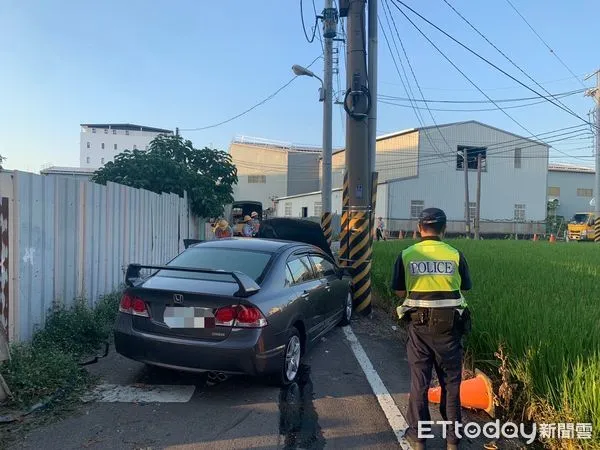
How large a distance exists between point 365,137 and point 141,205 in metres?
4.32

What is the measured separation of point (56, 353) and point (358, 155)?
5.92 metres

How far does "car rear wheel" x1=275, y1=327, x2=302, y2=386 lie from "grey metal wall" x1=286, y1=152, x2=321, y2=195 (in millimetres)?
55618

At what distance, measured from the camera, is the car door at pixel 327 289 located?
6562 mm

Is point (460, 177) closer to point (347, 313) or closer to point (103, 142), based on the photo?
point (347, 313)

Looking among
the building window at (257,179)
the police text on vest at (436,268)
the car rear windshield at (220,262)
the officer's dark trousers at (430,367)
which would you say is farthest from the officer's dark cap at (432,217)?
the building window at (257,179)

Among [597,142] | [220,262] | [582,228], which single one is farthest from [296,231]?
[582,228]

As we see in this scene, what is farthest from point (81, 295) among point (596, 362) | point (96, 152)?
point (96, 152)

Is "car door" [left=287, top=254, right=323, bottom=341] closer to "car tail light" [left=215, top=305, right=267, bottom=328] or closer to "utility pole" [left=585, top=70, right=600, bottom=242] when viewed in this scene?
"car tail light" [left=215, top=305, right=267, bottom=328]

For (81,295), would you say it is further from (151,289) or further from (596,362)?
(596,362)

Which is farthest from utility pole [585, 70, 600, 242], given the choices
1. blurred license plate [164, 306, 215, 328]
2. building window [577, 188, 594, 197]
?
blurred license plate [164, 306, 215, 328]

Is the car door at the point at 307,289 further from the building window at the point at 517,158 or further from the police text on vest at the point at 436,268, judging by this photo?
the building window at the point at 517,158

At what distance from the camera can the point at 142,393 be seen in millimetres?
4930

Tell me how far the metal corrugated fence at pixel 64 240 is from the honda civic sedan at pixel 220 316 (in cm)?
123

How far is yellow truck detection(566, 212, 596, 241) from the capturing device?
131 feet
